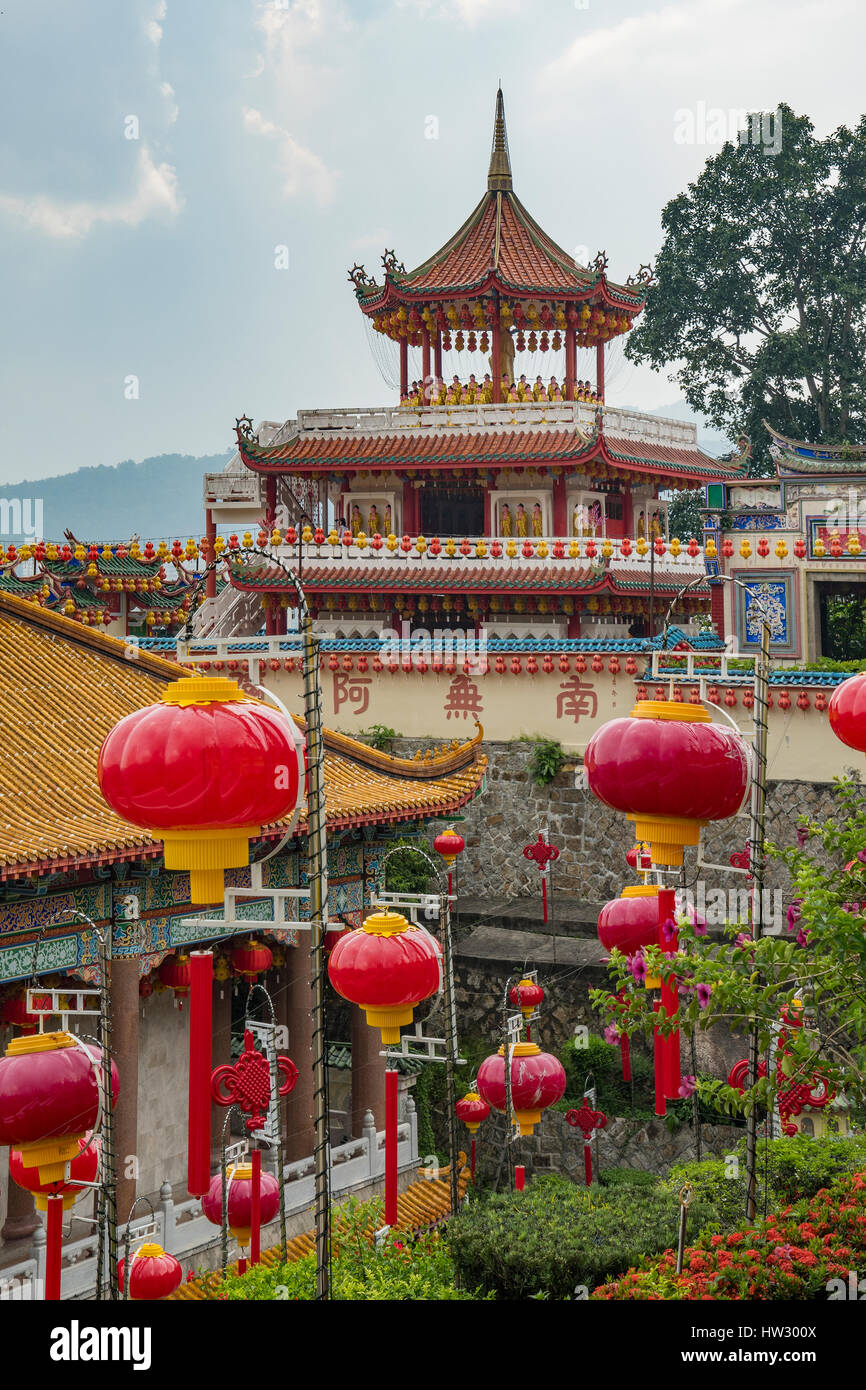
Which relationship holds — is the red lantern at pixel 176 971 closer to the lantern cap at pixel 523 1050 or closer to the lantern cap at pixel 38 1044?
the lantern cap at pixel 523 1050

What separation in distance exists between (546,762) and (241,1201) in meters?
12.8

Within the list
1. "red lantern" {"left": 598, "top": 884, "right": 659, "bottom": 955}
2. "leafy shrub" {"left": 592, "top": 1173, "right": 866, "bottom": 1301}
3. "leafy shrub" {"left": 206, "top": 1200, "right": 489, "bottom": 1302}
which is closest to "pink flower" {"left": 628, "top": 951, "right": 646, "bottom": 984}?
"red lantern" {"left": 598, "top": 884, "right": 659, "bottom": 955}

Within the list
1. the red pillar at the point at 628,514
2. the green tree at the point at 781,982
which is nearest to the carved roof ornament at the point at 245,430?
the red pillar at the point at 628,514

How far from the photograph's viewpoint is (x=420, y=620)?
93.0 feet

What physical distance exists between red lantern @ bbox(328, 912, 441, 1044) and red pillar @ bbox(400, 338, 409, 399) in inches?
915

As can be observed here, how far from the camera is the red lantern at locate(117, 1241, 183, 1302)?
10.0 m

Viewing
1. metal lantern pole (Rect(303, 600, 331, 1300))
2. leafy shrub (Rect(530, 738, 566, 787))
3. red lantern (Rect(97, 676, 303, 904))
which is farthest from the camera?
leafy shrub (Rect(530, 738, 566, 787))

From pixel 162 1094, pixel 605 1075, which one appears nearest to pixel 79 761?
pixel 162 1094

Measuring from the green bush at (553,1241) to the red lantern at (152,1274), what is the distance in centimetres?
293

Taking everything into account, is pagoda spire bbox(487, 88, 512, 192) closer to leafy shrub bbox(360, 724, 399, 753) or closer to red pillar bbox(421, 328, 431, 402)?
red pillar bbox(421, 328, 431, 402)

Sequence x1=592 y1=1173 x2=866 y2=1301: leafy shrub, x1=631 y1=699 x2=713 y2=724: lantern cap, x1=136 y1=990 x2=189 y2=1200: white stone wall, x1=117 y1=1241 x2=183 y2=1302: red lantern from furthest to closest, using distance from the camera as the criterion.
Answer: x1=136 y1=990 x2=189 y2=1200: white stone wall
x1=117 y1=1241 x2=183 y2=1302: red lantern
x1=592 y1=1173 x2=866 y2=1301: leafy shrub
x1=631 y1=699 x2=713 y2=724: lantern cap

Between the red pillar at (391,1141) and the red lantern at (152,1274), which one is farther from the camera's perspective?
the red lantern at (152,1274)

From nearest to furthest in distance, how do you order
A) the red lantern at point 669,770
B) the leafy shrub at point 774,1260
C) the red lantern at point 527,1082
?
the red lantern at point 669,770
the leafy shrub at point 774,1260
the red lantern at point 527,1082

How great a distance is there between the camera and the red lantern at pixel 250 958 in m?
15.7
